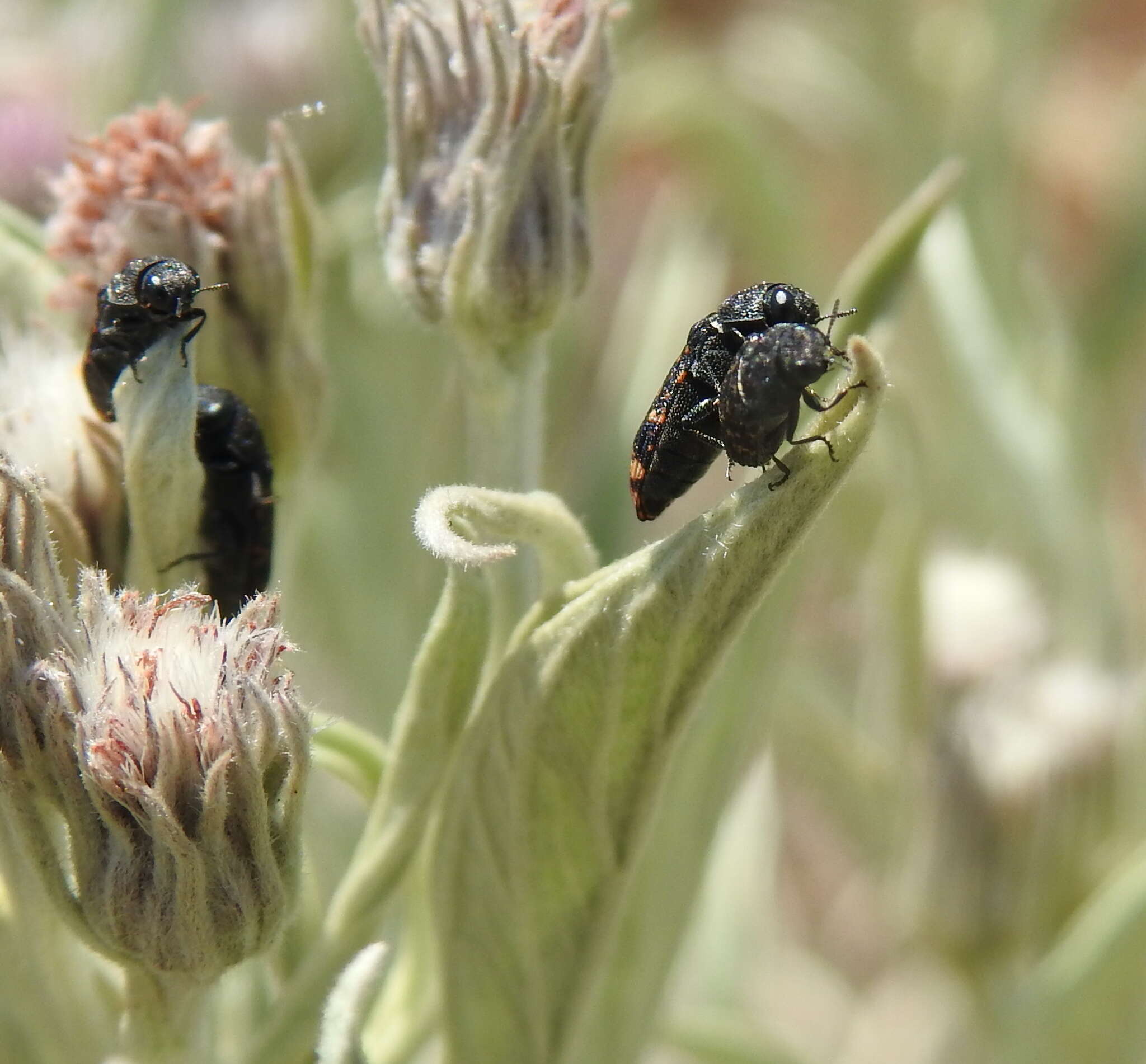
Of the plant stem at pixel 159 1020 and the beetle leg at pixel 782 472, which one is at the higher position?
the beetle leg at pixel 782 472

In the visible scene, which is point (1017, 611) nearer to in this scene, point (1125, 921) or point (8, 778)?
point (1125, 921)

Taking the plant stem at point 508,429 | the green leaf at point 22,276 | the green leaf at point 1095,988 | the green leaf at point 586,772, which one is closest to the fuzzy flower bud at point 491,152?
the plant stem at point 508,429

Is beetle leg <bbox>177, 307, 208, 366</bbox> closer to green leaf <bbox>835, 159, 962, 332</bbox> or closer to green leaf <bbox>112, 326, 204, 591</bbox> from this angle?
green leaf <bbox>112, 326, 204, 591</bbox>

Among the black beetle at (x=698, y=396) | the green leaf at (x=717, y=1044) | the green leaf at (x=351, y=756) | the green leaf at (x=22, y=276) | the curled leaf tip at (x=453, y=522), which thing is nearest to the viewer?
the curled leaf tip at (x=453, y=522)

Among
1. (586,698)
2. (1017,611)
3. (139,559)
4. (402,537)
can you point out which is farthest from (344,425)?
(586,698)

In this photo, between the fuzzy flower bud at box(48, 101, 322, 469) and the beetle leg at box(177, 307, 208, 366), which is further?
the fuzzy flower bud at box(48, 101, 322, 469)

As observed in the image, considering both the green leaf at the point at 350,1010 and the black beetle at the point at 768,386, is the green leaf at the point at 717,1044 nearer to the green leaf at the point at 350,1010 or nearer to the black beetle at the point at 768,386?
the green leaf at the point at 350,1010

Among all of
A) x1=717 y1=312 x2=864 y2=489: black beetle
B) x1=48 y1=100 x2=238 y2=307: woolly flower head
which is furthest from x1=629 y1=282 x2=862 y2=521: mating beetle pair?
x1=48 y1=100 x2=238 y2=307: woolly flower head
